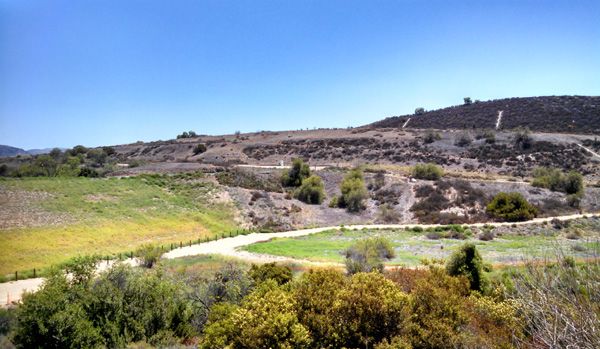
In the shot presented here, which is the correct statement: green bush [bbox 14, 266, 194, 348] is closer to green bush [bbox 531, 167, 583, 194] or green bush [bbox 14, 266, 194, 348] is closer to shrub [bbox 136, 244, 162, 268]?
shrub [bbox 136, 244, 162, 268]

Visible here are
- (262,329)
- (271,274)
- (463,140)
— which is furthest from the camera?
(463,140)

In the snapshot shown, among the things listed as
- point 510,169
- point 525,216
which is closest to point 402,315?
point 525,216

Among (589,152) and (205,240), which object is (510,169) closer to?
(589,152)

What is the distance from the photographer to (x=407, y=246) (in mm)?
33406

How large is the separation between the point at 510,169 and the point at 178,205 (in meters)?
51.9

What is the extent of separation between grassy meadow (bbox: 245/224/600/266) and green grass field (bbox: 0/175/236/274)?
34.8 feet

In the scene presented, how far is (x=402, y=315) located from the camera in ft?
33.1

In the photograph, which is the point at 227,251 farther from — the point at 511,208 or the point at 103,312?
the point at 511,208

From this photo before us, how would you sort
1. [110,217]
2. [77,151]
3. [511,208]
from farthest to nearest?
1. [77,151]
2. [511,208]
3. [110,217]

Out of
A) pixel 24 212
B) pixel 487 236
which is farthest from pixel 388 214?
pixel 24 212

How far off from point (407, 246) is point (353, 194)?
19828mm

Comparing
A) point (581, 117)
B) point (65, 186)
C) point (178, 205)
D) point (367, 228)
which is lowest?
point (367, 228)

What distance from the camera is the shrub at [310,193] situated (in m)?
55.0

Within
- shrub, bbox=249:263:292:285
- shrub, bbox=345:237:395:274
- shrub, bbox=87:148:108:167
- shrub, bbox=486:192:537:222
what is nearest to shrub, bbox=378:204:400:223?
shrub, bbox=486:192:537:222
